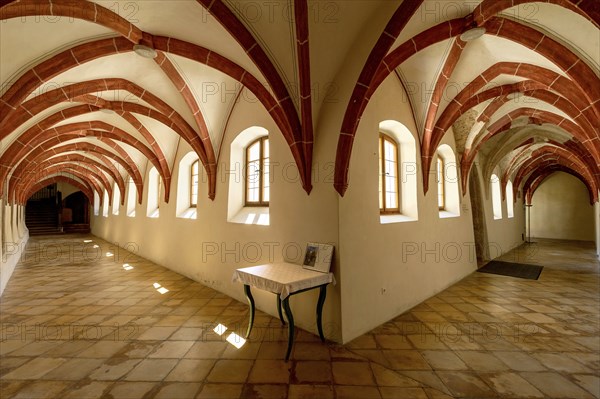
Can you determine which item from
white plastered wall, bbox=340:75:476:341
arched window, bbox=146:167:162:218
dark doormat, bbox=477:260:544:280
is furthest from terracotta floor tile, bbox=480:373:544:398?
arched window, bbox=146:167:162:218

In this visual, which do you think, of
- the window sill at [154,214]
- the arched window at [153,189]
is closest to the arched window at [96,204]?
the arched window at [153,189]

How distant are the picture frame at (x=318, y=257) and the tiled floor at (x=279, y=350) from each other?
833 mm

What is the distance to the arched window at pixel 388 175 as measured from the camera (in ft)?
14.5

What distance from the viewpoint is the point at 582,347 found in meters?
3.03

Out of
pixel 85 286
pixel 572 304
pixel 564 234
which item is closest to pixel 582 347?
pixel 572 304

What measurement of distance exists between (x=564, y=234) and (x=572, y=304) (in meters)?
13.5

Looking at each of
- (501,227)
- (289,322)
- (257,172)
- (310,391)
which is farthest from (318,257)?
(501,227)

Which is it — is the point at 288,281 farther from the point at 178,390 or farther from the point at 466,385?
the point at 466,385

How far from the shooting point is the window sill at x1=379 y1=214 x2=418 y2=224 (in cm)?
397

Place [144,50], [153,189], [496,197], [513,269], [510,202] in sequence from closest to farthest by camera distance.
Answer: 1. [144,50]
2. [513,269]
3. [153,189]
4. [496,197]
5. [510,202]

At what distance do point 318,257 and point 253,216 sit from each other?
1.72 metres

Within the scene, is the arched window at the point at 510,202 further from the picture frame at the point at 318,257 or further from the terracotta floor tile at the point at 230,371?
the terracotta floor tile at the point at 230,371

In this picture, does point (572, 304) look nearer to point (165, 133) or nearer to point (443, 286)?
point (443, 286)

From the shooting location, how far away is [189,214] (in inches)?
251
